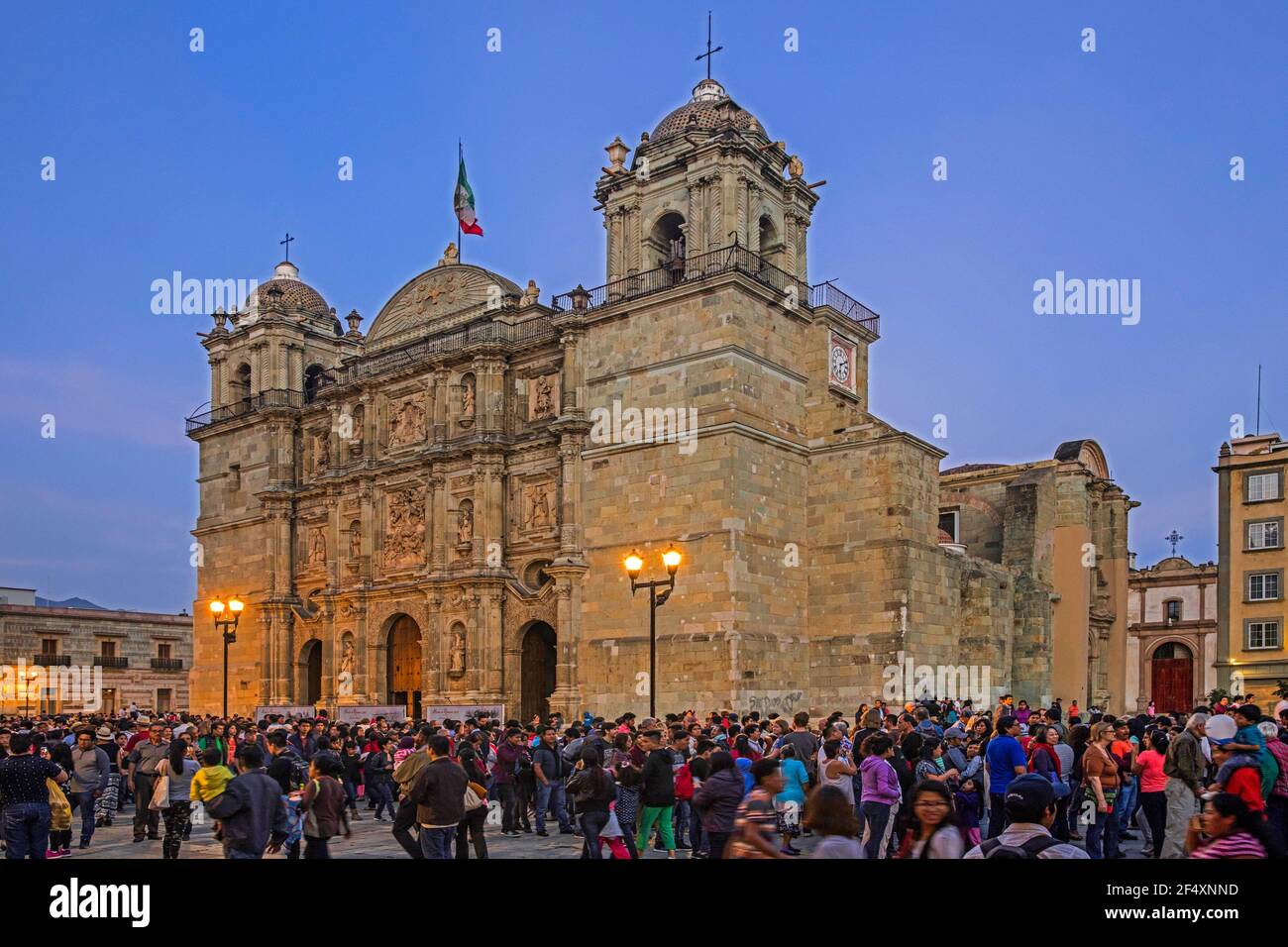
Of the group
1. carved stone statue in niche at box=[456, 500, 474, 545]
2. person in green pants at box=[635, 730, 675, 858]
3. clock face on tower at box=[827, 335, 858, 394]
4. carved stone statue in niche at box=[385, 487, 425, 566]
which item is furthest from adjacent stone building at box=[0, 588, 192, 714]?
person in green pants at box=[635, 730, 675, 858]

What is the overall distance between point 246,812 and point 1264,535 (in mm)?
38628

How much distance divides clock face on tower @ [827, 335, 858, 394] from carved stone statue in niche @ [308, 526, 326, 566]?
18471mm

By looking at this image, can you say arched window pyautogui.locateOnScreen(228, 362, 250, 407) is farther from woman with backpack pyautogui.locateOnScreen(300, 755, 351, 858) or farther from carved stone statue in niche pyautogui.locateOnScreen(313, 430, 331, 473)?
woman with backpack pyautogui.locateOnScreen(300, 755, 351, 858)

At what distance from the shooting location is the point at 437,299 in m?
36.9

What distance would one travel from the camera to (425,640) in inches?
1326

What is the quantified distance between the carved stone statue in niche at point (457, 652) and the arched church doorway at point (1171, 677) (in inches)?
1438

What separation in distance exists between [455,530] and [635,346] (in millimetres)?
8084

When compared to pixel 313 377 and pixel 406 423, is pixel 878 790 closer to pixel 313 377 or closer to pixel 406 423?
pixel 406 423

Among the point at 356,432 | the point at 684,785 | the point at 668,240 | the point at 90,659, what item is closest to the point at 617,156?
the point at 668,240

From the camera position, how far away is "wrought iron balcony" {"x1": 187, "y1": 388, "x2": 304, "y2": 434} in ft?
134

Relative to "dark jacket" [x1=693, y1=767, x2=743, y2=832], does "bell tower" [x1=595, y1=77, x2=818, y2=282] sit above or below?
above
